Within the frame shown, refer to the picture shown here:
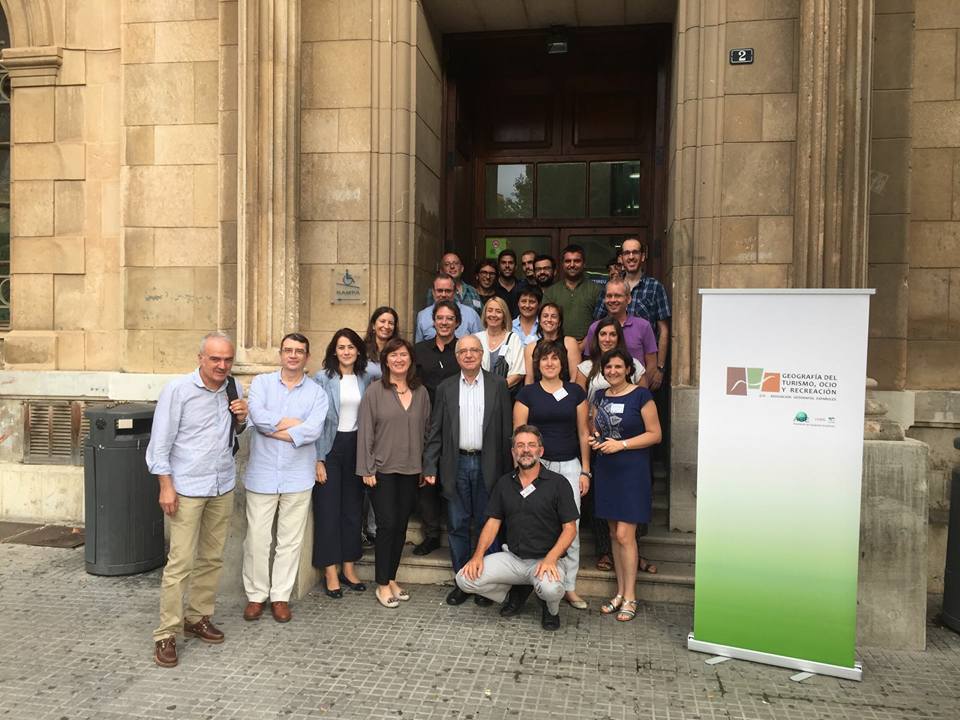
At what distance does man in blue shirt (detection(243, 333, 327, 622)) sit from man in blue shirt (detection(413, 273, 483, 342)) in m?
1.38

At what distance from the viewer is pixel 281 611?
5.03 metres

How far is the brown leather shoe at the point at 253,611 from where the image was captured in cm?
505

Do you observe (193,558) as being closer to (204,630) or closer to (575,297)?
(204,630)

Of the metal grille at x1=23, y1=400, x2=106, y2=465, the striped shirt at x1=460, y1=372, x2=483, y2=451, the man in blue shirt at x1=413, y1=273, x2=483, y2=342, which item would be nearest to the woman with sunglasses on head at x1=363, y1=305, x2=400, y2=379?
the man in blue shirt at x1=413, y1=273, x2=483, y2=342

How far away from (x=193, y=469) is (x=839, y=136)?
549cm

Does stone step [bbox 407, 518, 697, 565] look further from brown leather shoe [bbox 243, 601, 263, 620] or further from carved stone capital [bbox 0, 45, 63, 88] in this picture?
carved stone capital [bbox 0, 45, 63, 88]

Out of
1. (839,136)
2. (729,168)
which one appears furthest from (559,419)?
(839,136)

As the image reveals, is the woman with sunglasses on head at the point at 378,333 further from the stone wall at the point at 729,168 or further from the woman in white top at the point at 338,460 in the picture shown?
the stone wall at the point at 729,168

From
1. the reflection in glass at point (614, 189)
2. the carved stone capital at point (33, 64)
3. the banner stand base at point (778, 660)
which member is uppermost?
the carved stone capital at point (33, 64)

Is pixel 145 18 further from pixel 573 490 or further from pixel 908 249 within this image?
pixel 908 249

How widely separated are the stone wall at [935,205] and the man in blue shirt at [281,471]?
5083 mm

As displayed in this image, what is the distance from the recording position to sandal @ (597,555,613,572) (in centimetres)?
556

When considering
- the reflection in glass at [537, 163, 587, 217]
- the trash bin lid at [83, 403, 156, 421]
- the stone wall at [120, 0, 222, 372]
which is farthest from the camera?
the reflection in glass at [537, 163, 587, 217]

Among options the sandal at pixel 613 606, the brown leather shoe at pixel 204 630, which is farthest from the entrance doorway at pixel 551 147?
the brown leather shoe at pixel 204 630
